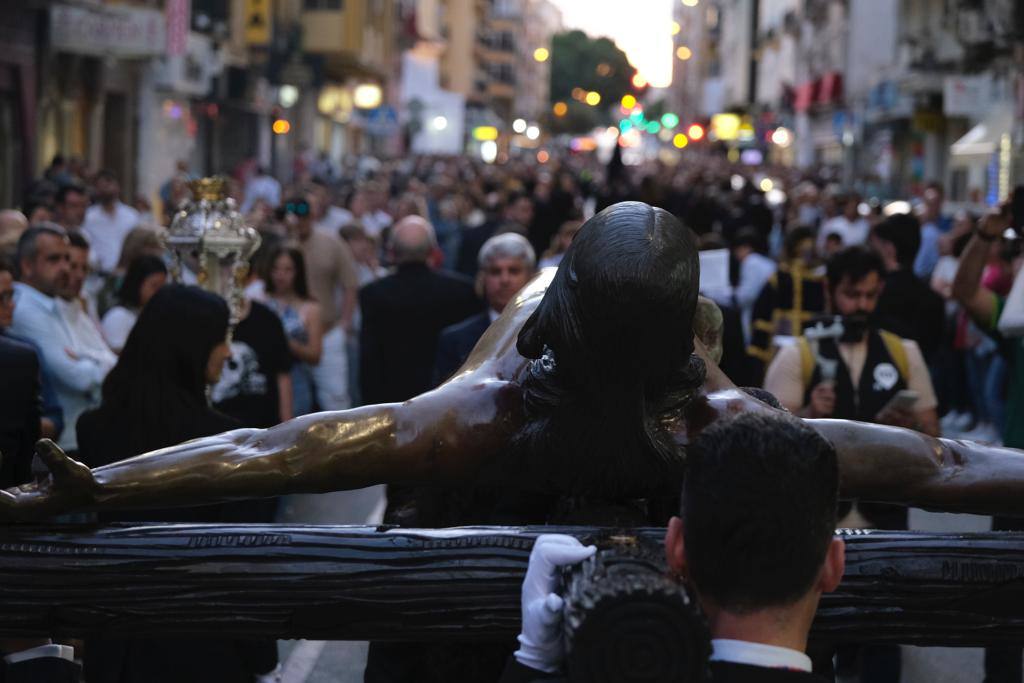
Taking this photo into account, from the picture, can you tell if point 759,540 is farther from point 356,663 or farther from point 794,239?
point 794,239

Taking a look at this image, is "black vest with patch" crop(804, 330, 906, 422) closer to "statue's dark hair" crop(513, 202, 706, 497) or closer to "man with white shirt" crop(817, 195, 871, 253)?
"statue's dark hair" crop(513, 202, 706, 497)

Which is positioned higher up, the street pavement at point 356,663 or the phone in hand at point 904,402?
the phone in hand at point 904,402

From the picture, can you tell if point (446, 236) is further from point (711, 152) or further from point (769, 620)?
point (711, 152)

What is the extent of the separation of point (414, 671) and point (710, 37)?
13184cm

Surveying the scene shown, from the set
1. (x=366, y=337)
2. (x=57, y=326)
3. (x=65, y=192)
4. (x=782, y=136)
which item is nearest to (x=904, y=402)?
(x=57, y=326)

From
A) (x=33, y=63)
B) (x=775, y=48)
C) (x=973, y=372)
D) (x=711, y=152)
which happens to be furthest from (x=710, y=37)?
(x=973, y=372)

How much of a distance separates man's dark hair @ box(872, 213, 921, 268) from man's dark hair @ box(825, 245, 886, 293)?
129 inches

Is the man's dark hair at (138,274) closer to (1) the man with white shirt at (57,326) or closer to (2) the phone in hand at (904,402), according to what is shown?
(1) the man with white shirt at (57,326)

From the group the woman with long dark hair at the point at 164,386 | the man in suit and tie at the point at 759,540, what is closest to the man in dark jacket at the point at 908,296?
the woman with long dark hair at the point at 164,386

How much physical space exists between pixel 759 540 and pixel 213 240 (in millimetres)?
4830

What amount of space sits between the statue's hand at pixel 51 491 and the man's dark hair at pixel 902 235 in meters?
8.51

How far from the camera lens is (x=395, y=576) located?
3.02m

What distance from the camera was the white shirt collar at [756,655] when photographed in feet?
7.66

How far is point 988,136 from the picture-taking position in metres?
31.1
